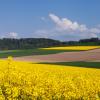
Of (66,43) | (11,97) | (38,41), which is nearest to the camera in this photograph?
(11,97)

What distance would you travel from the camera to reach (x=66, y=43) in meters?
129

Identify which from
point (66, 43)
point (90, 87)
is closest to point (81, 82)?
point (90, 87)

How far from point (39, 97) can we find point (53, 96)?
1.31 feet

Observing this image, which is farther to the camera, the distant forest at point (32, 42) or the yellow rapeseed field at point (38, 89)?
the distant forest at point (32, 42)

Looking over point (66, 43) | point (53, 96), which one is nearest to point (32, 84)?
point (53, 96)

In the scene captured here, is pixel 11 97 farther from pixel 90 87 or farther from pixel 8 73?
pixel 90 87

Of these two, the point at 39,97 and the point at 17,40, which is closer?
the point at 39,97

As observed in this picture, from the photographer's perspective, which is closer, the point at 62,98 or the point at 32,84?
the point at 62,98

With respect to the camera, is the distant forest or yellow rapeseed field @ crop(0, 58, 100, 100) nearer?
yellow rapeseed field @ crop(0, 58, 100, 100)

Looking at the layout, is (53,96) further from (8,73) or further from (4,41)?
(4,41)

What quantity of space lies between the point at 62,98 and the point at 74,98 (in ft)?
1.00

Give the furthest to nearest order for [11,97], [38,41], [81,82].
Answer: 1. [38,41]
2. [81,82]
3. [11,97]

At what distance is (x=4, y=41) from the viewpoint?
14000cm

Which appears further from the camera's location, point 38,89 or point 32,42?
point 32,42
